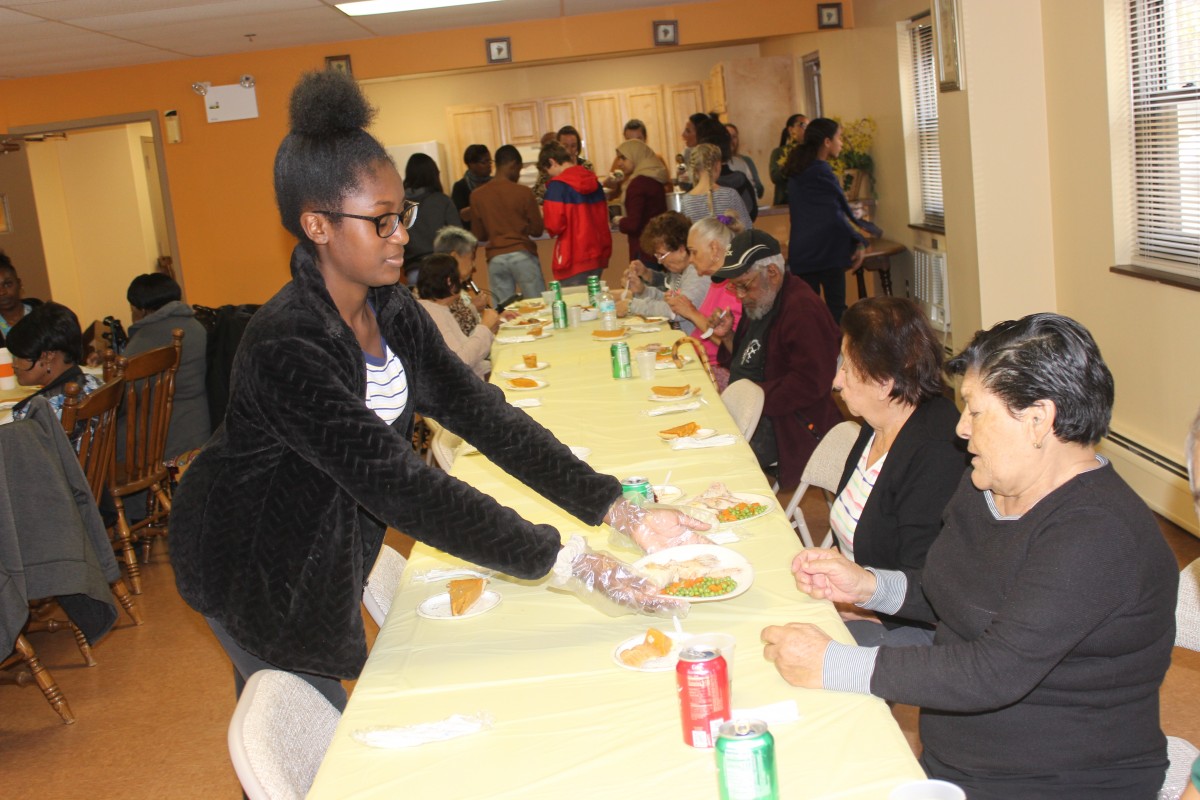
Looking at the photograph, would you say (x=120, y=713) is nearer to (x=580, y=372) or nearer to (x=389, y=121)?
(x=580, y=372)

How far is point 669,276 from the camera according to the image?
243 inches

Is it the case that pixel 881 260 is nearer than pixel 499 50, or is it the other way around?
pixel 881 260

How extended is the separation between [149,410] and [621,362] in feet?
7.00

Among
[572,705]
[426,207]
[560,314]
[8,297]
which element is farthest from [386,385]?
[426,207]

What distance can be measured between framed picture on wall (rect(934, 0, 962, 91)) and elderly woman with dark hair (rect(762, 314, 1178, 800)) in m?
3.94

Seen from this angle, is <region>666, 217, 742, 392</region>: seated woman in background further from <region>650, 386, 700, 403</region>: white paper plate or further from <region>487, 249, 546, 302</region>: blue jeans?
<region>487, 249, 546, 302</region>: blue jeans

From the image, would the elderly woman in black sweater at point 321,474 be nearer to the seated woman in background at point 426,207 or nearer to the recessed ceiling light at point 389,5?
the recessed ceiling light at point 389,5

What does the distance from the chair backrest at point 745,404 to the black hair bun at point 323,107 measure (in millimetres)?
1860

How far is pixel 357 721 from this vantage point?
5.37 feet

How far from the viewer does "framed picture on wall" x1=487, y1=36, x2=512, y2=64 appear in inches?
346

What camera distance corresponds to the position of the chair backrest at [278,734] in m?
1.45

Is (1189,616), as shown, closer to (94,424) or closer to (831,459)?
(831,459)

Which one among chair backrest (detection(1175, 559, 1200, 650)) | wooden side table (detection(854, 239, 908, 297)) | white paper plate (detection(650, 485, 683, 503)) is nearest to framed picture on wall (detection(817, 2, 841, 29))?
wooden side table (detection(854, 239, 908, 297))

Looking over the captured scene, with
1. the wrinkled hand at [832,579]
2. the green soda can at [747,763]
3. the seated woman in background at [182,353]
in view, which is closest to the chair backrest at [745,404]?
the wrinkled hand at [832,579]
